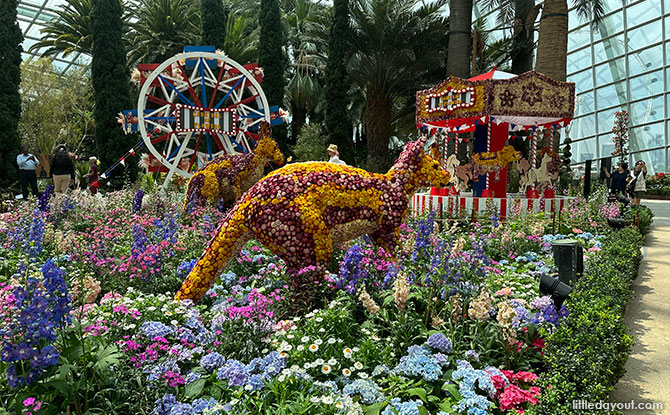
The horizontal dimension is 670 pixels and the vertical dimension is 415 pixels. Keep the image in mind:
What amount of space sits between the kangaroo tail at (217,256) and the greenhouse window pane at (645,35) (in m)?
32.2

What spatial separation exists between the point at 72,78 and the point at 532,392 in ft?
97.5

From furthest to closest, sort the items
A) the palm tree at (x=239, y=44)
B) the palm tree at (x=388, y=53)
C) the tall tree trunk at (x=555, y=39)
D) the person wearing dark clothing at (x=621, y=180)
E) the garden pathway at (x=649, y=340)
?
the palm tree at (x=239, y=44) < the palm tree at (x=388, y=53) < the person wearing dark clothing at (x=621, y=180) < the tall tree trunk at (x=555, y=39) < the garden pathway at (x=649, y=340)

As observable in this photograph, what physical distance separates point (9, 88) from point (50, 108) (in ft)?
31.2

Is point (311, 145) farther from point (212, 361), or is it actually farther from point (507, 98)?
point (212, 361)

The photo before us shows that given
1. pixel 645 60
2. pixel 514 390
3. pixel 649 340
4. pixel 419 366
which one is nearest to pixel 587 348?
pixel 514 390

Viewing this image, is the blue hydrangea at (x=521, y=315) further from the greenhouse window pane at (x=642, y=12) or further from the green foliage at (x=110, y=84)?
the greenhouse window pane at (x=642, y=12)

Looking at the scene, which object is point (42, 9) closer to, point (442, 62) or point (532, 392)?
point (442, 62)

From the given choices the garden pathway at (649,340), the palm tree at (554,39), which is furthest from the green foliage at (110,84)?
the garden pathway at (649,340)

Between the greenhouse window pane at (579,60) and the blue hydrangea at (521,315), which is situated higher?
the greenhouse window pane at (579,60)

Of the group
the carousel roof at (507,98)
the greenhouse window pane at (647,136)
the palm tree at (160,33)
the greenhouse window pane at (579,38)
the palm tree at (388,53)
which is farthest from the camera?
the greenhouse window pane at (579,38)

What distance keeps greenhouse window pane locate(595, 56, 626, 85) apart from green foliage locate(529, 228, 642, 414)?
30.5 metres

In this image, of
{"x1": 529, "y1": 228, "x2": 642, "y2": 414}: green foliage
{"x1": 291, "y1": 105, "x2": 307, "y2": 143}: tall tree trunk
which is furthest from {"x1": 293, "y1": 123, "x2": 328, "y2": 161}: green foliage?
{"x1": 529, "y1": 228, "x2": 642, "y2": 414}: green foliage

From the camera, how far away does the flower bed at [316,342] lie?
215 centimetres

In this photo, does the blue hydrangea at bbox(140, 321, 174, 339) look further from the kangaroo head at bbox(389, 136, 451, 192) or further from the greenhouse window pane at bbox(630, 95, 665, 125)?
the greenhouse window pane at bbox(630, 95, 665, 125)
